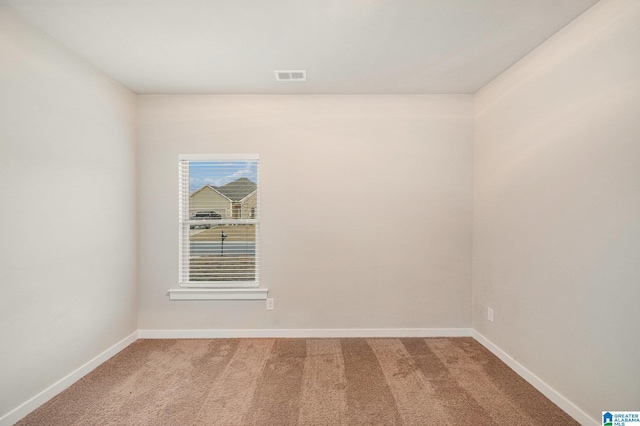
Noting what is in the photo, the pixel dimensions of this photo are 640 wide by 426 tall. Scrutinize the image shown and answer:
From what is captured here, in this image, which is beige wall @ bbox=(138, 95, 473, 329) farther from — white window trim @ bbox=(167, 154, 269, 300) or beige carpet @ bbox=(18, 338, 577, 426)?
beige carpet @ bbox=(18, 338, 577, 426)

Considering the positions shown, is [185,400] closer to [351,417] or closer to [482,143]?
[351,417]

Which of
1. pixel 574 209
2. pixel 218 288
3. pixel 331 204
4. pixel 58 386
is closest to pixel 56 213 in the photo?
pixel 58 386

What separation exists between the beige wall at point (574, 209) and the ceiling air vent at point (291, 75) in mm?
1849

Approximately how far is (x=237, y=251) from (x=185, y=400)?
59.3 inches

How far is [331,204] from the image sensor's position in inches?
134

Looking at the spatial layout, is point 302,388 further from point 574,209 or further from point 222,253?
point 574,209

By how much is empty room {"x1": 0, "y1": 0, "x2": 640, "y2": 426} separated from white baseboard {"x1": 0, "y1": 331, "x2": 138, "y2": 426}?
0.02 meters

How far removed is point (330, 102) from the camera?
11.1 ft

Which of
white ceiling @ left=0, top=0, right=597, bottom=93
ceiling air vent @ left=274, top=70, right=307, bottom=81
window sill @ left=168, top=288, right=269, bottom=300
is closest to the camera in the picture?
white ceiling @ left=0, top=0, right=597, bottom=93

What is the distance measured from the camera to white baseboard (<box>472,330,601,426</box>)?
1.99 metres

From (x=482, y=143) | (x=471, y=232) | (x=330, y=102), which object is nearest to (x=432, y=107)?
(x=482, y=143)

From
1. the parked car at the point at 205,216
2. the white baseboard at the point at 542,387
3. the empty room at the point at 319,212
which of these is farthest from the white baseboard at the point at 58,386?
the white baseboard at the point at 542,387

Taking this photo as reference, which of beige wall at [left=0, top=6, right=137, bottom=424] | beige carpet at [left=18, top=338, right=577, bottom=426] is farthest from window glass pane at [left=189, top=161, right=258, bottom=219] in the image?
beige carpet at [left=18, top=338, right=577, bottom=426]

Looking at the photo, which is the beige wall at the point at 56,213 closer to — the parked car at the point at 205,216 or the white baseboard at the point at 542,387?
the parked car at the point at 205,216
